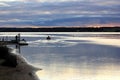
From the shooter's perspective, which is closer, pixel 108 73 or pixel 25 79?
pixel 25 79

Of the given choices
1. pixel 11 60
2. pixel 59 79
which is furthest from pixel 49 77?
pixel 11 60

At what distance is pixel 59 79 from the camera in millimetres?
24016

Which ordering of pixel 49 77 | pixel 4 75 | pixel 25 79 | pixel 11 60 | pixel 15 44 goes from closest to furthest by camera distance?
pixel 25 79
pixel 4 75
pixel 49 77
pixel 11 60
pixel 15 44

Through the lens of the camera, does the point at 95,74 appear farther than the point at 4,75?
Yes

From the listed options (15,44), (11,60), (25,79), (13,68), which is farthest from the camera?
(15,44)

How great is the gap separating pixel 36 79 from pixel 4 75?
240 centimetres

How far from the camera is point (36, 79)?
22672mm

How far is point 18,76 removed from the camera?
2303 cm

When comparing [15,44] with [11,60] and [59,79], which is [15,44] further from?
[59,79]

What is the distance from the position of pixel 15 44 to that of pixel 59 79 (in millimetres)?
45636

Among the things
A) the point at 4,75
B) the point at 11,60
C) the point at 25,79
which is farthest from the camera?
the point at 11,60

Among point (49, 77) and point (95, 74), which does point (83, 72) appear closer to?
point (95, 74)

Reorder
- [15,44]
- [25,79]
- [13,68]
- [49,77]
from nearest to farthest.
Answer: [25,79]
[49,77]
[13,68]
[15,44]

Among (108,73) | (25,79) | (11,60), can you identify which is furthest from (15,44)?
(25,79)
